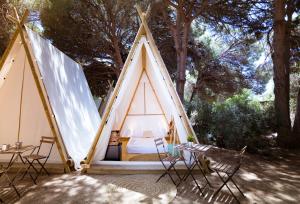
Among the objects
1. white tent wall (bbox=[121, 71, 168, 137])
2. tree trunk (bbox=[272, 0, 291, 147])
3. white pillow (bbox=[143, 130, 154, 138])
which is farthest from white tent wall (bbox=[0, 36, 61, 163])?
tree trunk (bbox=[272, 0, 291, 147])

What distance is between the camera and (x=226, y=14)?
730 centimetres

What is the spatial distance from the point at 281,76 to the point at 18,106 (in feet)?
19.9

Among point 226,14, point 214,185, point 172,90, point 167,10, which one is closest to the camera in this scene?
point 214,185

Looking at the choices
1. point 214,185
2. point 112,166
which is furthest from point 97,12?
point 214,185

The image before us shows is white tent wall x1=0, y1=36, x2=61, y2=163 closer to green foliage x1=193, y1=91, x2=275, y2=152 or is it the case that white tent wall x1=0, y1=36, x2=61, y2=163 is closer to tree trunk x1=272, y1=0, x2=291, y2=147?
green foliage x1=193, y1=91, x2=275, y2=152

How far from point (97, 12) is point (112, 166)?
551 cm

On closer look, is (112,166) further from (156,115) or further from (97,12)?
(97,12)

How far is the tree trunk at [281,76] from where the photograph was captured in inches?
251

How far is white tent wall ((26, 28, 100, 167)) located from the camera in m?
4.58

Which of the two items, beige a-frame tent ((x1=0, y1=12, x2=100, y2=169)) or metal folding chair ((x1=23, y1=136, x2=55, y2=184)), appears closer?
metal folding chair ((x1=23, y1=136, x2=55, y2=184))

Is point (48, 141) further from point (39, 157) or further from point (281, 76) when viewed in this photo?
point (281, 76)

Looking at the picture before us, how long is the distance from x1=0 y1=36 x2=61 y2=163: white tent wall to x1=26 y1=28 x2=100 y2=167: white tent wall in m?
0.30

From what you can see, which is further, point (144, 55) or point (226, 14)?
point (226, 14)

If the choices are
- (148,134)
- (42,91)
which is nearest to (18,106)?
(42,91)
